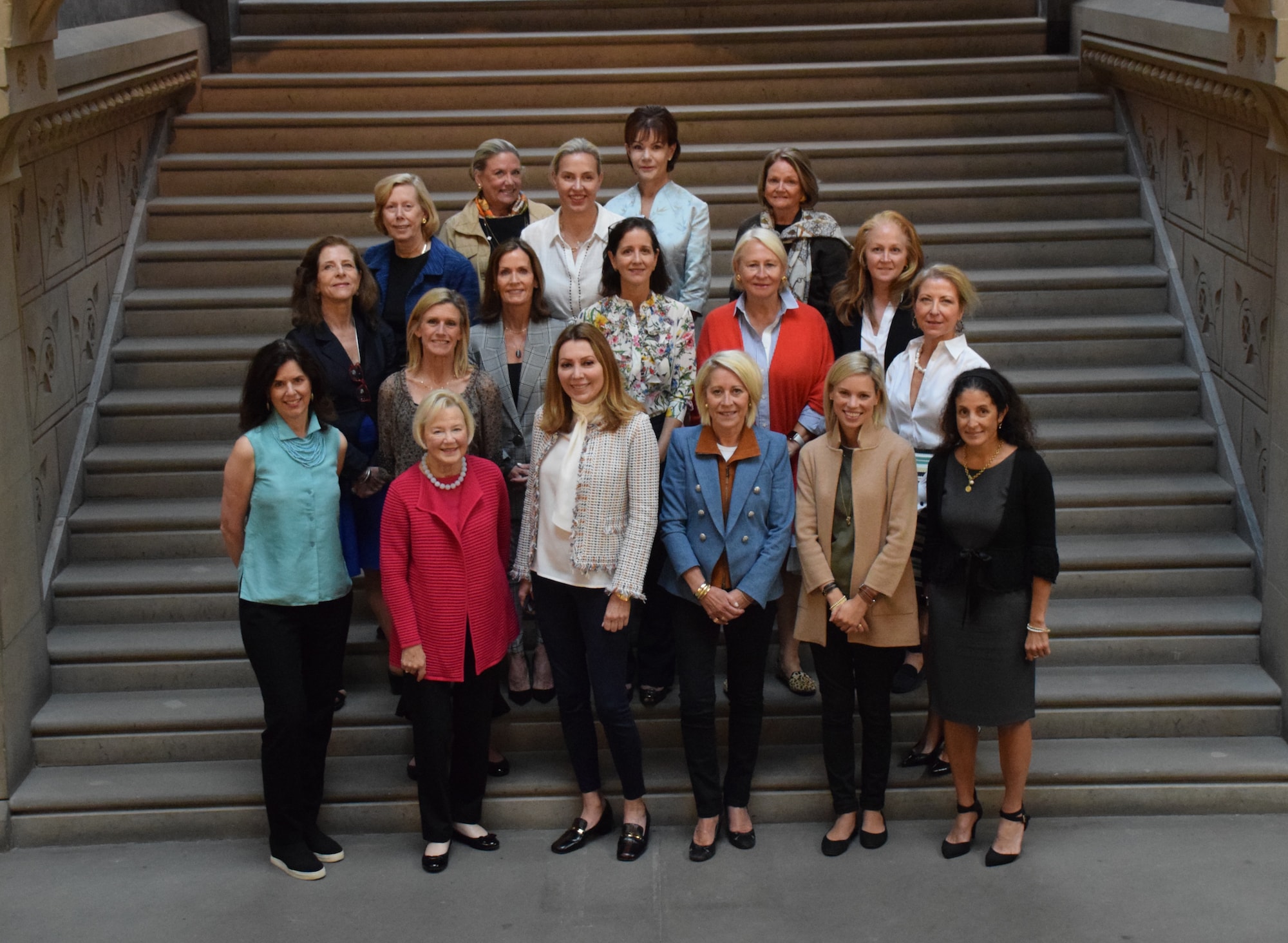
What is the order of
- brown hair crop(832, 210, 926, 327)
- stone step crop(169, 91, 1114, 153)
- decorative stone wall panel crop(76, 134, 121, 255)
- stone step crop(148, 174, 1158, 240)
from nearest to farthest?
brown hair crop(832, 210, 926, 327) → decorative stone wall panel crop(76, 134, 121, 255) → stone step crop(148, 174, 1158, 240) → stone step crop(169, 91, 1114, 153)

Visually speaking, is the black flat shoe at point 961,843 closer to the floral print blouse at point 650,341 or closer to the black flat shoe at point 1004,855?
the black flat shoe at point 1004,855

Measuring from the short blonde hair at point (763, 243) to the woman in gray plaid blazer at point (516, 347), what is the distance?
0.79 meters

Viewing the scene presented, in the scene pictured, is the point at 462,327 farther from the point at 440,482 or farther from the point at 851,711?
the point at 851,711

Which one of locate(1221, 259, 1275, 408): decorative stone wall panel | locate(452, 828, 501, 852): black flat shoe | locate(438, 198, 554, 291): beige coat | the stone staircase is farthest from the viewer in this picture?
locate(438, 198, 554, 291): beige coat

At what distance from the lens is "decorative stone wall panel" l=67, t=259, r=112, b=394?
6.86 m

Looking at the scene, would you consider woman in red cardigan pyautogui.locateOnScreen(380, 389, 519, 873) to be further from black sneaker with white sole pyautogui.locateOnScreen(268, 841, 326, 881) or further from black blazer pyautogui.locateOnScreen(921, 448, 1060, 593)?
black blazer pyautogui.locateOnScreen(921, 448, 1060, 593)

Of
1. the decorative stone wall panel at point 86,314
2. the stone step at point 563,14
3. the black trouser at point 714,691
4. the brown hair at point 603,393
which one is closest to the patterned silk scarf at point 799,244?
the brown hair at point 603,393

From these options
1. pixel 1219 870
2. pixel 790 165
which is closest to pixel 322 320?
pixel 790 165

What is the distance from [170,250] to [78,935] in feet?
12.8

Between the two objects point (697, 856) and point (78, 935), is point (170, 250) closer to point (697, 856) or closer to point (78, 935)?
point (78, 935)

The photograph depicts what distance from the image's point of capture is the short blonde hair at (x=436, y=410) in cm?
524

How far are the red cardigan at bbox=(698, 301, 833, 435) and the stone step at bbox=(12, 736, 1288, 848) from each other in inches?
58.3

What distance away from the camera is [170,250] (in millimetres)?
7824

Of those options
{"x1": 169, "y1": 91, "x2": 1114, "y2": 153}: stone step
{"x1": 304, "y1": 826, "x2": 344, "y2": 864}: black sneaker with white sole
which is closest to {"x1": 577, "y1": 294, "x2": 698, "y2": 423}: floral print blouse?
{"x1": 304, "y1": 826, "x2": 344, "y2": 864}: black sneaker with white sole
